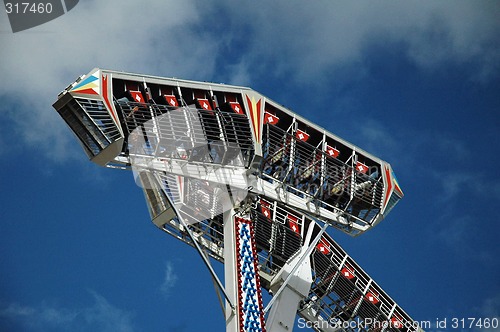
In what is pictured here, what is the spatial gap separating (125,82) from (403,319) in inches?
1139

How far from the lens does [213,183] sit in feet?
127

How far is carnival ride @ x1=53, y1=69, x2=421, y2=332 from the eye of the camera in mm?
36344

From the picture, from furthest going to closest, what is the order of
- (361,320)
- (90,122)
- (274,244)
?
(361,320) < (274,244) < (90,122)

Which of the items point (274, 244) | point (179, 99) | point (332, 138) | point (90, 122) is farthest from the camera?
point (274, 244)

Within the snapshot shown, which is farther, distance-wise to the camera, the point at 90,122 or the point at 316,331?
the point at 316,331

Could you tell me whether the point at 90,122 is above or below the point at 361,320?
below

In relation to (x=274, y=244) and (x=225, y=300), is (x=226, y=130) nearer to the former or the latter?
(x=225, y=300)

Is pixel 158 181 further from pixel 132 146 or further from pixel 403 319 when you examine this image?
pixel 403 319

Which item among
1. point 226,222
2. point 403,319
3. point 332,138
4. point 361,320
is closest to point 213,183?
point 226,222

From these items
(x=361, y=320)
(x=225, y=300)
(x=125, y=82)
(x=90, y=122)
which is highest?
(x=361, y=320)

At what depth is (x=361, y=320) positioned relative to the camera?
5541cm

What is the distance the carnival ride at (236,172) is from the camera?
36.3 meters

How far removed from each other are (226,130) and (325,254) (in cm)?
1575

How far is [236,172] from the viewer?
39.2m
